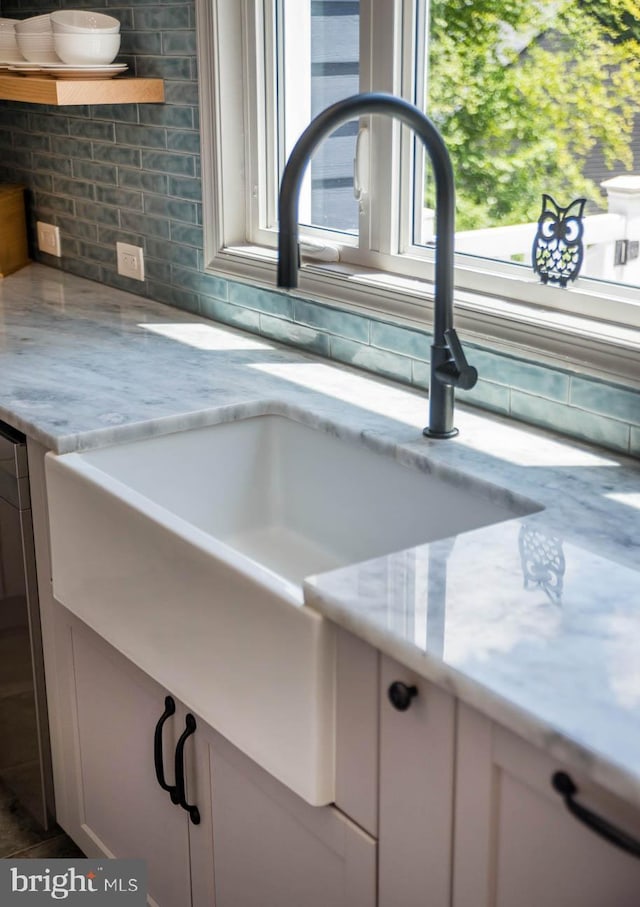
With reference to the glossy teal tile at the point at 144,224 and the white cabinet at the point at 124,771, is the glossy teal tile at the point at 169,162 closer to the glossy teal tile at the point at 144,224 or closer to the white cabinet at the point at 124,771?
the glossy teal tile at the point at 144,224

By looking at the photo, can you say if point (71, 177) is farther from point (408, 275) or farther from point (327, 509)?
point (327, 509)

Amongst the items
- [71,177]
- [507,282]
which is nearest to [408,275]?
[507,282]

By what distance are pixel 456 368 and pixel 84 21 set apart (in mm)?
1500

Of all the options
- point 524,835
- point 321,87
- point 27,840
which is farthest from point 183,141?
point 524,835

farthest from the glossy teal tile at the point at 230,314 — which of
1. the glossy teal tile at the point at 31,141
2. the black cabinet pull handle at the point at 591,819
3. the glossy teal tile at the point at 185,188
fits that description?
the black cabinet pull handle at the point at 591,819

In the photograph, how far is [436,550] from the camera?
4.61ft

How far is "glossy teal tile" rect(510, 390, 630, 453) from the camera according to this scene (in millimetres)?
1769

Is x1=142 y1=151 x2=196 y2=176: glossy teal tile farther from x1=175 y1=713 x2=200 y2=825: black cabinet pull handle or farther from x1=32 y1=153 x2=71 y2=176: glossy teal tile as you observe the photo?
x1=175 y1=713 x2=200 y2=825: black cabinet pull handle

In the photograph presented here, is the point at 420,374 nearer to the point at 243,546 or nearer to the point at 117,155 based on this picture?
the point at 243,546

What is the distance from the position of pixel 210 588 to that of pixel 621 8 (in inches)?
41.4

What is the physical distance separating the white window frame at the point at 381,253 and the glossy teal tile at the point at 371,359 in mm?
75

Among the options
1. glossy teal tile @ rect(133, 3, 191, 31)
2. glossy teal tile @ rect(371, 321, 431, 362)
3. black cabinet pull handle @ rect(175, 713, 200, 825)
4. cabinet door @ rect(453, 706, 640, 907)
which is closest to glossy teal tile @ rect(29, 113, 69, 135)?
glossy teal tile @ rect(133, 3, 191, 31)

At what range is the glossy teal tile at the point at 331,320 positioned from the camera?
2250 millimetres

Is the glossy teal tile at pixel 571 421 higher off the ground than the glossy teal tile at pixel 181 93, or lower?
lower
